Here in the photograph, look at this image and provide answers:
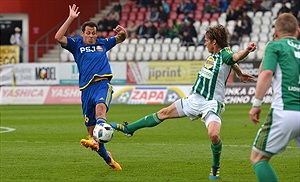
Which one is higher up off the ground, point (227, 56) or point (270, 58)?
point (270, 58)

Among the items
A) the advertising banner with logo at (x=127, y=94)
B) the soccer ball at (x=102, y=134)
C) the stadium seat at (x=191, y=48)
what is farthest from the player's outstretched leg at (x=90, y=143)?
the stadium seat at (x=191, y=48)

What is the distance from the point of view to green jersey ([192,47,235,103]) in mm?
10133

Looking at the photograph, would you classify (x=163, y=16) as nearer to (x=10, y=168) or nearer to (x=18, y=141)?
(x=18, y=141)

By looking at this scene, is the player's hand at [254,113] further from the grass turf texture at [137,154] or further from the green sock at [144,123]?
the green sock at [144,123]

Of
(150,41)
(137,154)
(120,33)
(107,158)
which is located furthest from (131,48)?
(107,158)

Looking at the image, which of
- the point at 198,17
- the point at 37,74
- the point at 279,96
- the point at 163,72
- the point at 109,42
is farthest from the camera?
the point at 198,17

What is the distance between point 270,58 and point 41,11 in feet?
108

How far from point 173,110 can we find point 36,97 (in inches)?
856

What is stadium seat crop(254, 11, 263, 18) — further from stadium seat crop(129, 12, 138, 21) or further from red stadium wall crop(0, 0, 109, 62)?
red stadium wall crop(0, 0, 109, 62)

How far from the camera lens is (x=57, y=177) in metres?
10.2

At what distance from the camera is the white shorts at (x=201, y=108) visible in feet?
33.0

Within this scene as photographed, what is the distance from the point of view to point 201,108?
10180mm

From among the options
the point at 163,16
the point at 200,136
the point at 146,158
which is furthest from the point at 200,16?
the point at 146,158

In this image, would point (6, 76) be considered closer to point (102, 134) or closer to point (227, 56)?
point (102, 134)
